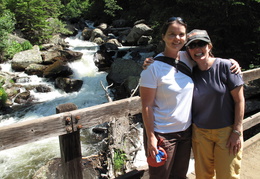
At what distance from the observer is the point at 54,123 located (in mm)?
1868

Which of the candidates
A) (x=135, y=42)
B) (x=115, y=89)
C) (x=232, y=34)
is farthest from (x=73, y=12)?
(x=232, y=34)

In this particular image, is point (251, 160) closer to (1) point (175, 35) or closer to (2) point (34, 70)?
(1) point (175, 35)

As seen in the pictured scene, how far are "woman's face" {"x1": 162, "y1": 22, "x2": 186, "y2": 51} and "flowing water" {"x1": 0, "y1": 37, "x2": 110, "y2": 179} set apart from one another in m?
5.23

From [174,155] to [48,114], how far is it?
333 inches

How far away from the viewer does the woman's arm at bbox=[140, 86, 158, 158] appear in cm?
180

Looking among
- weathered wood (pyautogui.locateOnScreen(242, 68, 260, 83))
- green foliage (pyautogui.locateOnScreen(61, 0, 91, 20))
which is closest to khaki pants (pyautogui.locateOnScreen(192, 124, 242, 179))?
weathered wood (pyautogui.locateOnScreen(242, 68, 260, 83))

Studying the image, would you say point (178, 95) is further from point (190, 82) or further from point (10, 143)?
point (10, 143)

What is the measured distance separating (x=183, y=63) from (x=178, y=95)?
0.96 ft

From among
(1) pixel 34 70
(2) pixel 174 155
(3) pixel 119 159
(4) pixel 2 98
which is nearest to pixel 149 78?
(2) pixel 174 155

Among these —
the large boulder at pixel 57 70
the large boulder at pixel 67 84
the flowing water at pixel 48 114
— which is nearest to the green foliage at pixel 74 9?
the flowing water at pixel 48 114

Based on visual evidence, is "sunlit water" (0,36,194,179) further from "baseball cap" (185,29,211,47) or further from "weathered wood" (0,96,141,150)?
"baseball cap" (185,29,211,47)

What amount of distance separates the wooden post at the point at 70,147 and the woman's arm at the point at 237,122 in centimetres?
131

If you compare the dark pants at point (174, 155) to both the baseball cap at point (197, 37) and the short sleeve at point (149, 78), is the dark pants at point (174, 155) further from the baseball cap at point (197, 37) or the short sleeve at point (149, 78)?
the baseball cap at point (197, 37)

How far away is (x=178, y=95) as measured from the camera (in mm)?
1835
